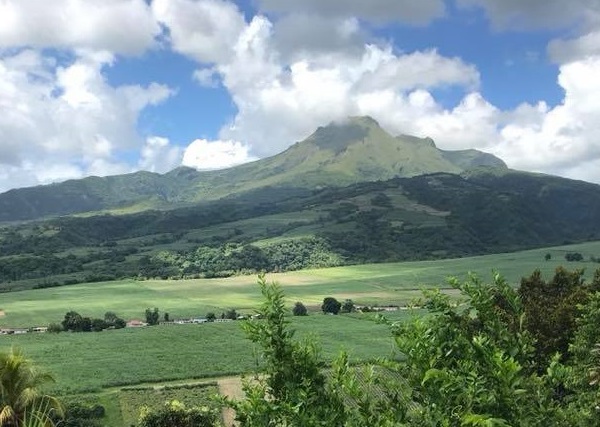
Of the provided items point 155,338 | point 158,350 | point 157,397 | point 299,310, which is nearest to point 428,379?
point 157,397

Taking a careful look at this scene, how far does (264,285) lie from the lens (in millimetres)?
13258

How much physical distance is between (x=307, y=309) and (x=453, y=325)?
507 feet

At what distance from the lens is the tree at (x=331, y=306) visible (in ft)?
536

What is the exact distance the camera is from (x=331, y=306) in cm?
16375

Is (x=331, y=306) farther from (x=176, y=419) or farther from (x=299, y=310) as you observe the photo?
(x=176, y=419)

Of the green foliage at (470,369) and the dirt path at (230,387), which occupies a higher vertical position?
the green foliage at (470,369)

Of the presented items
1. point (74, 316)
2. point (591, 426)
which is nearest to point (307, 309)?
point (74, 316)

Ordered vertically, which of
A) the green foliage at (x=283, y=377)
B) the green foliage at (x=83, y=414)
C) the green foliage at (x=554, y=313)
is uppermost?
the green foliage at (x=283, y=377)

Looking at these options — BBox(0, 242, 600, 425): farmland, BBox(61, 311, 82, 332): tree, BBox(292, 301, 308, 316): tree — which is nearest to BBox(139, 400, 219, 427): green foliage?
BBox(0, 242, 600, 425): farmland

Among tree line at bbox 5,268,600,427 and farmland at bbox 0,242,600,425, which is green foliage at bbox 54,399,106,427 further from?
tree line at bbox 5,268,600,427

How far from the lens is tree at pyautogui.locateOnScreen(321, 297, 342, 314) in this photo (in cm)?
16338

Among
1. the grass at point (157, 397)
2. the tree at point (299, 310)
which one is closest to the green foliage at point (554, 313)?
the grass at point (157, 397)

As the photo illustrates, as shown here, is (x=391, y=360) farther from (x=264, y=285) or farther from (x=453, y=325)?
(x=264, y=285)

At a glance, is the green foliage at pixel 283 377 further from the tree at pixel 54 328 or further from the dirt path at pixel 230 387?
the tree at pixel 54 328
